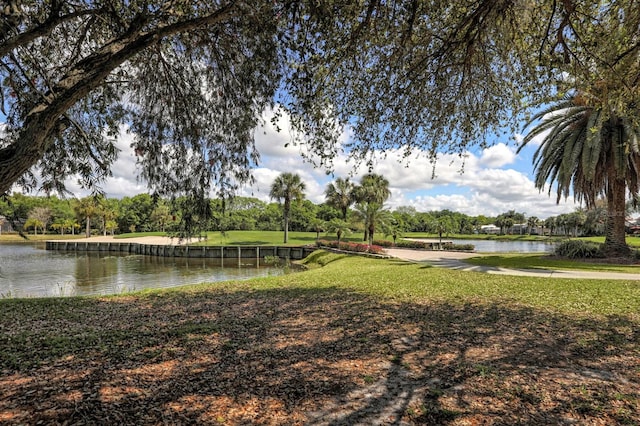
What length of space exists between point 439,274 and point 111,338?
11.1 m

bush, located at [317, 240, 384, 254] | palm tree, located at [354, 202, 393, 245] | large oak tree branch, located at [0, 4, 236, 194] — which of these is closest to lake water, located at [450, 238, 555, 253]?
palm tree, located at [354, 202, 393, 245]

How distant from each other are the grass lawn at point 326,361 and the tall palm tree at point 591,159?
1045 cm

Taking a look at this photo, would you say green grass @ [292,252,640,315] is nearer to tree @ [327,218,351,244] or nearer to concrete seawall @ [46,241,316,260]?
tree @ [327,218,351,244]

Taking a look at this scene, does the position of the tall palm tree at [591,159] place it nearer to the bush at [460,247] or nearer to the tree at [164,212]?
the bush at [460,247]

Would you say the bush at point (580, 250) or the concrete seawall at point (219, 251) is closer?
the bush at point (580, 250)

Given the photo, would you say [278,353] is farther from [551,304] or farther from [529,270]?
[529,270]

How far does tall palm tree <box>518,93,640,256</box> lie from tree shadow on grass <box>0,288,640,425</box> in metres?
13.1

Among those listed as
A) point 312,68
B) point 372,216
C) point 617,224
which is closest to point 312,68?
point 312,68

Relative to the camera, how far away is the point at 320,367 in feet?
14.7

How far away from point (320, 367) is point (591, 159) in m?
17.9

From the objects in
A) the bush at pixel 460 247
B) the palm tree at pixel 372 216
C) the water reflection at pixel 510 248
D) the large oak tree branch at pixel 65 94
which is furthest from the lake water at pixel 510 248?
the large oak tree branch at pixel 65 94

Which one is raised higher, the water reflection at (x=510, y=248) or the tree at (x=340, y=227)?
the tree at (x=340, y=227)

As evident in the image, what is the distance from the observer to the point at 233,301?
9.20 m

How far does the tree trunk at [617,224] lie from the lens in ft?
58.0
